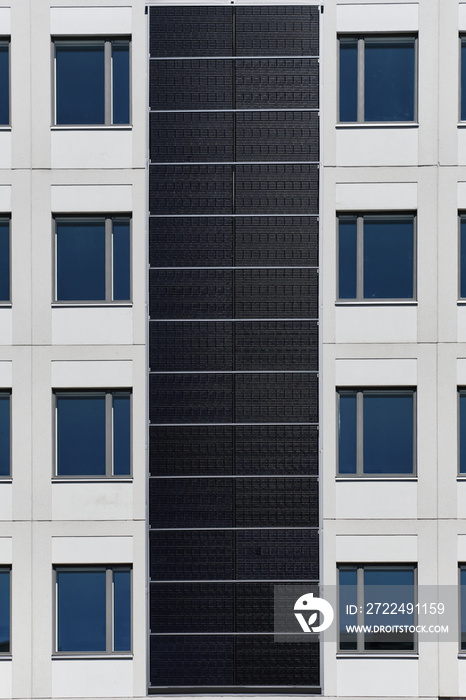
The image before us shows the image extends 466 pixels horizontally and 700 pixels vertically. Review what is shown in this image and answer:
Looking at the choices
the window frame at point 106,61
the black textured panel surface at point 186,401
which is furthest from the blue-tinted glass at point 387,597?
the window frame at point 106,61

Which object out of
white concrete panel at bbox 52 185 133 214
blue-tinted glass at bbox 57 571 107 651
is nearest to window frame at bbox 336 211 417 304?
white concrete panel at bbox 52 185 133 214

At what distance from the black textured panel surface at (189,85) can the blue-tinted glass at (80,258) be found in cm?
292

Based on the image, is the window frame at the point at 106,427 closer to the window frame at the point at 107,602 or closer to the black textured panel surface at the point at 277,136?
the window frame at the point at 107,602

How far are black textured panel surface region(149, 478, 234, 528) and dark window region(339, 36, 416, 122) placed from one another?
320 inches

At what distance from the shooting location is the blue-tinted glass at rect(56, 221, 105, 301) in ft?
46.8

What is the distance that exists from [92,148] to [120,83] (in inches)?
61.1

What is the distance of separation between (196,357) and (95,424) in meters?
2.54

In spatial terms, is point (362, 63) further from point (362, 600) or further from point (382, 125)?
point (362, 600)

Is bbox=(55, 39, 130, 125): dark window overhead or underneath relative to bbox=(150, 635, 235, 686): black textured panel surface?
overhead

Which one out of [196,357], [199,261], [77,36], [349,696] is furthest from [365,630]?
[77,36]

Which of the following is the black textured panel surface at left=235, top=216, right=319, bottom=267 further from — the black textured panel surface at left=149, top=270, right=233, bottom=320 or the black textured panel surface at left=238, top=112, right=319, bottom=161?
the black textured panel surface at left=238, top=112, right=319, bottom=161

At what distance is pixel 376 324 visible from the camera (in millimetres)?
14008

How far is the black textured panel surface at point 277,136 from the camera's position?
46.5 ft

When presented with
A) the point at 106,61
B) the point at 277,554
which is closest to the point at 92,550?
the point at 277,554
